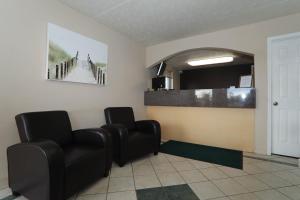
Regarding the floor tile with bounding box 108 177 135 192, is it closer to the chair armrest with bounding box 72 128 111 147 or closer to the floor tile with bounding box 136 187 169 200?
the floor tile with bounding box 136 187 169 200

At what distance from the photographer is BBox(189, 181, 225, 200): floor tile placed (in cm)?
171

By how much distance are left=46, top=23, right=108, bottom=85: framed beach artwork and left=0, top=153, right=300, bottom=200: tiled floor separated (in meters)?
1.44

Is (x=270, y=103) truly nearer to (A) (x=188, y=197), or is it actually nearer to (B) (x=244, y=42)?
(B) (x=244, y=42)

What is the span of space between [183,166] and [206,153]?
780mm

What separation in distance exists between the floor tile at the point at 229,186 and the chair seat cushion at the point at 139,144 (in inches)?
43.5

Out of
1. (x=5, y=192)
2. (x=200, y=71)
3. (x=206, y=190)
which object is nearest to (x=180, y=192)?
(x=206, y=190)

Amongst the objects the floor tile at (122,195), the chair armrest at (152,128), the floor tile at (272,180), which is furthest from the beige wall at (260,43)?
the floor tile at (122,195)

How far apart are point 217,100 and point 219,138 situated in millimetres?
781

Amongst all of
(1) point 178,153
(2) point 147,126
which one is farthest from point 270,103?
(2) point 147,126

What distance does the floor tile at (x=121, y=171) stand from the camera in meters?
2.16

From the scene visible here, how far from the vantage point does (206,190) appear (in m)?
1.80

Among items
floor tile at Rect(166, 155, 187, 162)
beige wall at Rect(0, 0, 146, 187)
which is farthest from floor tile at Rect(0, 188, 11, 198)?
floor tile at Rect(166, 155, 187, 162)

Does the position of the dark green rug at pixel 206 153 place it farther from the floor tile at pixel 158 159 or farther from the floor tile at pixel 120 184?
the floor tile at pixel 120 184

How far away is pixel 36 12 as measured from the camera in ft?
6.75
